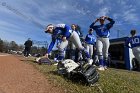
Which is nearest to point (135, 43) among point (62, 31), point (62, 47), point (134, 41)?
point (134, 41)

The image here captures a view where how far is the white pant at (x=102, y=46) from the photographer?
10695 mm

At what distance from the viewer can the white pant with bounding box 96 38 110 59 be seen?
10.7 metres

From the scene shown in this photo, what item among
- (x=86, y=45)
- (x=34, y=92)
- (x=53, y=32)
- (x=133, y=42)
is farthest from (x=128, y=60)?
(x=34, y=92)

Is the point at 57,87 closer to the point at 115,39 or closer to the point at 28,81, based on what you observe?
the point at 28,81

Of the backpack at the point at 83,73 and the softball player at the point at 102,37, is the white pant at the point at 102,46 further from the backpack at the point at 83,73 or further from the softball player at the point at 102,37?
the backpack at the point at 83,73

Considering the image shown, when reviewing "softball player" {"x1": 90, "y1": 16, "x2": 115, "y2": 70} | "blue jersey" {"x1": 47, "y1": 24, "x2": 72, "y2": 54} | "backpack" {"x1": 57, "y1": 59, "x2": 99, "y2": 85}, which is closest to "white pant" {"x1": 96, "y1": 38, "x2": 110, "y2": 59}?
"softball player" {"x1": 90, "y1": 16, "x2": 115, "y2": 70}

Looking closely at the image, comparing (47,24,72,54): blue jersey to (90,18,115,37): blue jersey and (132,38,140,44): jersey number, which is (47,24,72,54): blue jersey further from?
(132,38,140,44): jersey number

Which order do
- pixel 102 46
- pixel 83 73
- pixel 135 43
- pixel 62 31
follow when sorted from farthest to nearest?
pixel 135 43, pixel 102 46, pixel 62 31, pixel 83 73

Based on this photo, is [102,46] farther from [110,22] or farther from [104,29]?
[110,22]

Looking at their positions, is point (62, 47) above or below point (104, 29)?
below

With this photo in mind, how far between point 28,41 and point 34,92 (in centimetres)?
1961

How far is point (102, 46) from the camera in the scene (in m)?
10.9

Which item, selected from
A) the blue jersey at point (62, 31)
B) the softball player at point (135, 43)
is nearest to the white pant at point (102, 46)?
the softball player at point (135, 43)

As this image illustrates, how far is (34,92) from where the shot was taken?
15.9ft
